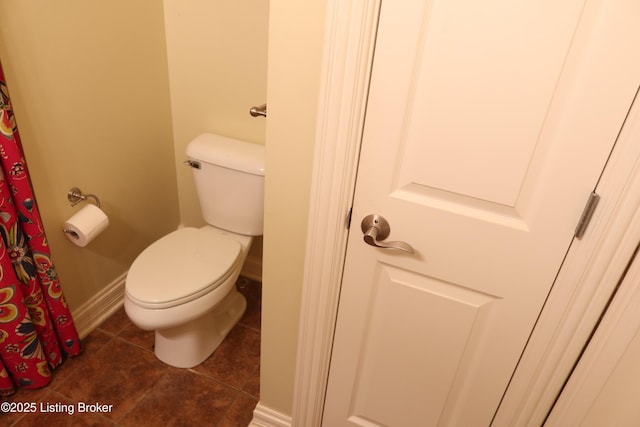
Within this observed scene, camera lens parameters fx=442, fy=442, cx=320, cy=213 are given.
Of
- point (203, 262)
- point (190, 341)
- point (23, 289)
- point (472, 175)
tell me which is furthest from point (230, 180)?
point (472, 175)

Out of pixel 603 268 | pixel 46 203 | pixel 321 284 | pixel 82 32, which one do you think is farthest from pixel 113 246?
pixel 603 268

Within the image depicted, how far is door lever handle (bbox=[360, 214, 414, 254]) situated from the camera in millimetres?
1012

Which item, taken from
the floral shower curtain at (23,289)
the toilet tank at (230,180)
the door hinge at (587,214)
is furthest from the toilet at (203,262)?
the door hinge at (587,214)

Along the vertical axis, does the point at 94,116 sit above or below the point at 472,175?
below

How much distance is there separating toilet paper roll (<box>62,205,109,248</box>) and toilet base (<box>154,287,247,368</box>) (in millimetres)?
439

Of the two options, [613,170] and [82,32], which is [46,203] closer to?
[82,32]

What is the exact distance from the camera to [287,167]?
1052mm

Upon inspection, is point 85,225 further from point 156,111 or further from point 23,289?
point 156,111

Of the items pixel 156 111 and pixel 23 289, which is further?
pixel 156 111

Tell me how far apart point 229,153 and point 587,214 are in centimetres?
124

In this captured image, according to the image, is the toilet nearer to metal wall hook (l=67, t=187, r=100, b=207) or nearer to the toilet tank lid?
the toilet tank lid

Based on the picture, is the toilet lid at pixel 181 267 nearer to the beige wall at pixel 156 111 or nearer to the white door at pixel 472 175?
the beige wall at pixel 156 111

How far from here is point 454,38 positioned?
0.81 meters

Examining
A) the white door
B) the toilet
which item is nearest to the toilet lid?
the toilet
